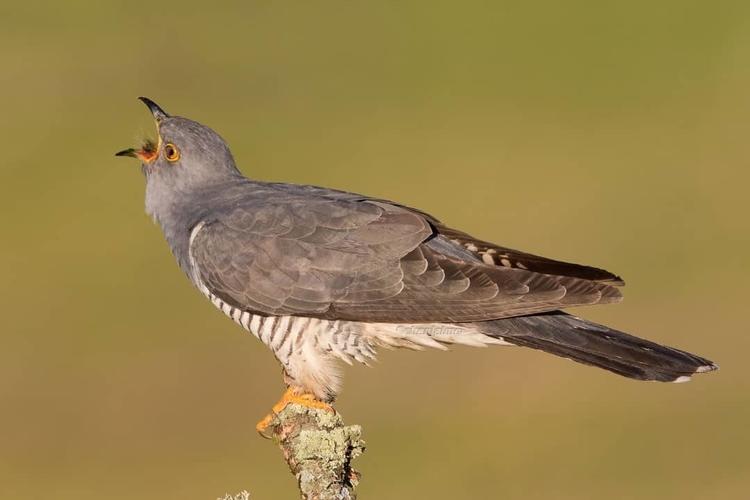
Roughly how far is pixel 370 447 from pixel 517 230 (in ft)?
16.2

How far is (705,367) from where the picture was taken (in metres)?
5.64

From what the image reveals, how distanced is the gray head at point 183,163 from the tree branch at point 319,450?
141 cm

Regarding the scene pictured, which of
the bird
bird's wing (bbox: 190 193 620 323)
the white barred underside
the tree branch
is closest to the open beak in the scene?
the bird

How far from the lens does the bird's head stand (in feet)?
22.3

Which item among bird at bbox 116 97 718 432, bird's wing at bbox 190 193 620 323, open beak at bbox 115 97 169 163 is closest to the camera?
bird at bbox 116 97 718 432

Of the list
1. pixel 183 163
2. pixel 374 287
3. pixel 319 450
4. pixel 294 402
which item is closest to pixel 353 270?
pixel 374 287

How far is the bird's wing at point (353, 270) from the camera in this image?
19.3ft

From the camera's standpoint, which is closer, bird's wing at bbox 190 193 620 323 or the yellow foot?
bird's wing at bbox 190 193 620 323

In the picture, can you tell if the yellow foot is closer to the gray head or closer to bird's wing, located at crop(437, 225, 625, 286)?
bird's wing, located at crop(437, 225, 625, 286)

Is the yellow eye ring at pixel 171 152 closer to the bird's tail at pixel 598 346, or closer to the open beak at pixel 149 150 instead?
the open beak at pixel 149 150

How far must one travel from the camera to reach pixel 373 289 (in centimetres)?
600

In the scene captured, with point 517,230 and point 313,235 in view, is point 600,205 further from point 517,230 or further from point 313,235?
point 313,235

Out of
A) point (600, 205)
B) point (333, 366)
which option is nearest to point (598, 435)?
point (600, 205)

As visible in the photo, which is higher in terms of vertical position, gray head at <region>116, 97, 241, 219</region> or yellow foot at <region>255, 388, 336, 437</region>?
gray head at <region>116, 97, 241, 219</region>
